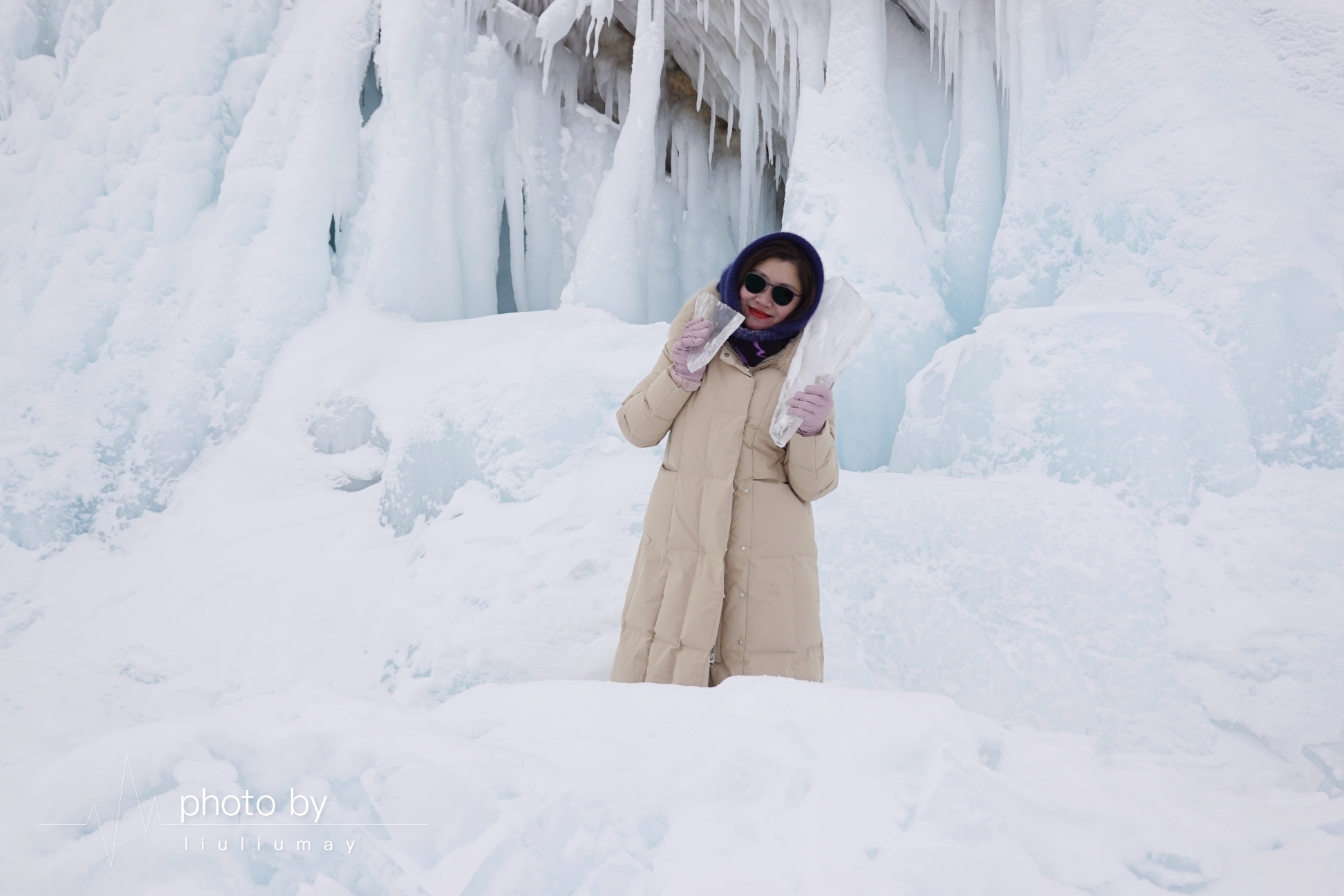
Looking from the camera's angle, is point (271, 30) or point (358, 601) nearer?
point (358, 601)

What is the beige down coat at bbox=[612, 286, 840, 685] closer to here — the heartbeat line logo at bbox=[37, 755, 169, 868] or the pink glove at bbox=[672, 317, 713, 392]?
the pink glove at bbox=[672, 317, 713, 392]

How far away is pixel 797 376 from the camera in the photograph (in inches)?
65.5

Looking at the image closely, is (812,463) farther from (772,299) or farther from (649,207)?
(649,207)

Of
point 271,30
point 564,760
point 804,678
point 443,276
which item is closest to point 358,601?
point 804,678

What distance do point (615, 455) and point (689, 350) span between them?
2010 millimetres

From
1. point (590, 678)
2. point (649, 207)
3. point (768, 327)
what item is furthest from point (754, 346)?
point (649, 207)

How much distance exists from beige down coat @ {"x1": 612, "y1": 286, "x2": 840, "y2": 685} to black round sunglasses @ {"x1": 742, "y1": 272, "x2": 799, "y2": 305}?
0.10 meters

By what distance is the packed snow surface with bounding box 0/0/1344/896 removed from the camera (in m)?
1.01

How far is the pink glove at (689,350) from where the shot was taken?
1.69m

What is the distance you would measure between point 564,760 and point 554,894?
0.71 feet

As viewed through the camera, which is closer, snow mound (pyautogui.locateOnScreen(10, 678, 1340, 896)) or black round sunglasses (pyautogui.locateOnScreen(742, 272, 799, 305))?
snow mound (pyautogui.locateOnScreen(10, 678, 1340, 896))

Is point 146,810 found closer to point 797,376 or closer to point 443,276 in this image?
point 797,376

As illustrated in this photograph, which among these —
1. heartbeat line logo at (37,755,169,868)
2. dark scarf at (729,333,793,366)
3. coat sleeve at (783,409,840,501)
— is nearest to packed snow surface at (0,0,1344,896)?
→ heartbeat line logo at (37,755,169,868)

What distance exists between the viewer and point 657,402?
1.75 m
